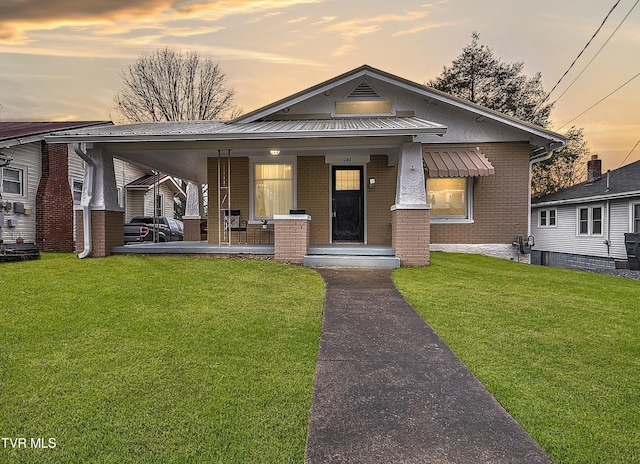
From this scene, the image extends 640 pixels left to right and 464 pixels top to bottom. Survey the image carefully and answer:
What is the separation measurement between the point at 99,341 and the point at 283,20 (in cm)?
1366

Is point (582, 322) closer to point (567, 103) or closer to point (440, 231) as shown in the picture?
point (440, 231)

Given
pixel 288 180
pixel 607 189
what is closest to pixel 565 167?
pixel 607 189

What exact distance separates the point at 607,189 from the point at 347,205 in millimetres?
13155

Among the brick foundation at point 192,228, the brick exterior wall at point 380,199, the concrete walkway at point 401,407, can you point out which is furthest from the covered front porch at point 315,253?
the brick foundation at point 192,228

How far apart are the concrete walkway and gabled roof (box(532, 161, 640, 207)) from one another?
1588cm

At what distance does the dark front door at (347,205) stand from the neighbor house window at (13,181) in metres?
12.4

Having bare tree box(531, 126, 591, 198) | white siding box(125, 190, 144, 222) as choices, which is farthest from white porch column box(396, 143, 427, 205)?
bare tree box(531, 126, 591, 198)

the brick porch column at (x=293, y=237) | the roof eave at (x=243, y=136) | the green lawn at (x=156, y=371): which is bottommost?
the green lawn at (x=156, y=371)

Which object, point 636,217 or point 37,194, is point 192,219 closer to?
point 37,194

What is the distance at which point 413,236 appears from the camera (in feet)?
27.6

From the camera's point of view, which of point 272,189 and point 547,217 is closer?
point 272,189

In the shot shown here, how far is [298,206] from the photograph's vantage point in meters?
11.5

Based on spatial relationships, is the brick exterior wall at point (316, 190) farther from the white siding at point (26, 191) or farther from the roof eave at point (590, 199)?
the roof eave at point (590, 199)

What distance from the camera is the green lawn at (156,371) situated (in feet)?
6.61
